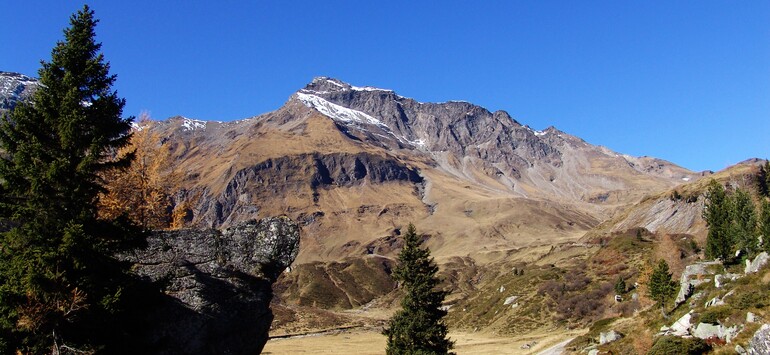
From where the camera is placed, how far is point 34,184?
1748 centimetres

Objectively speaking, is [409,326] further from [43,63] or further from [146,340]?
[43,63]

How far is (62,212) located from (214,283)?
264 inches

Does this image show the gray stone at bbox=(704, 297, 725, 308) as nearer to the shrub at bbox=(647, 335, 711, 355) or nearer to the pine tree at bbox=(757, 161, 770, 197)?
the shrub at bbox=(647, 335, 711, 355)

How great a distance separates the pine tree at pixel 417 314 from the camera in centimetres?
3969

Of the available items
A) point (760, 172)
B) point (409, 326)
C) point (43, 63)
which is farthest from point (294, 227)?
point (760, 172)

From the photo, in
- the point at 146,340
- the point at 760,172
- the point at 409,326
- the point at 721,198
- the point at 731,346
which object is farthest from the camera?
the point at 760,172

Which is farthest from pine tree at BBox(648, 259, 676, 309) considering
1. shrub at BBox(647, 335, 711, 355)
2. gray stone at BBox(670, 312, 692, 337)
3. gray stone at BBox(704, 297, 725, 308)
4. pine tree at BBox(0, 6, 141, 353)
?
pine tree at BBox(0, 6, 141, 353)

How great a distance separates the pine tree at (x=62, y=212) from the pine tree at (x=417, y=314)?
25.5 metres

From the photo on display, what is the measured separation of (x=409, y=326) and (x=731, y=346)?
70.5 ft

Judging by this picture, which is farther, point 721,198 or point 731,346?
point 721,198

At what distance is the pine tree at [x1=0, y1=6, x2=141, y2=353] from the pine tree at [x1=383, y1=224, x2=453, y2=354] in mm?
25545

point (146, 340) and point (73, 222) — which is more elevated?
point (73, 222)

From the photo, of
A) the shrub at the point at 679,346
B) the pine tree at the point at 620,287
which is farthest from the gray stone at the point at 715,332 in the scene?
the pine tree at the point at 620,287

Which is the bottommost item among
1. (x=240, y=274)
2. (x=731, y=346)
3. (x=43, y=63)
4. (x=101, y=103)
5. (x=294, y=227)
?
(x=731, y=346)
